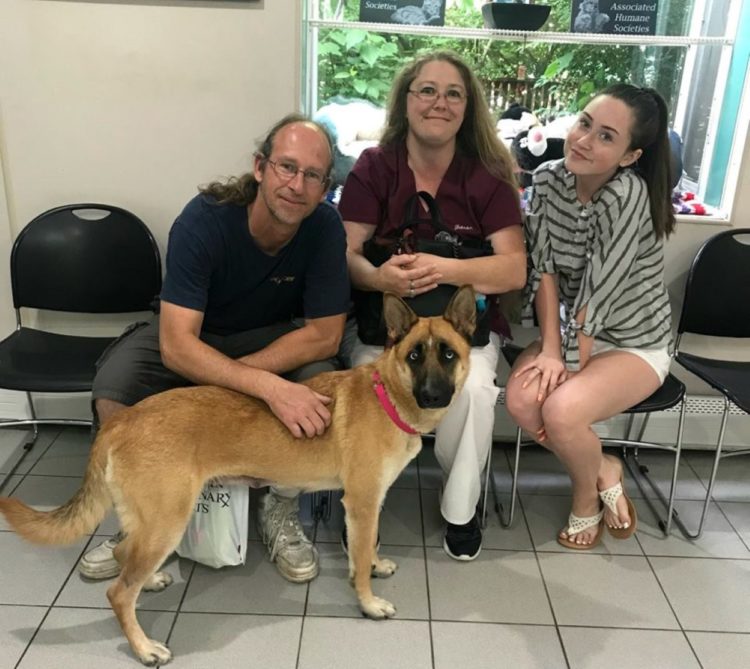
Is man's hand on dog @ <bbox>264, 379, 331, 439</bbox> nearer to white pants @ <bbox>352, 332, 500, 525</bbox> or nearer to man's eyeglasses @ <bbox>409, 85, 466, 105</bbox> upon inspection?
white pants @ <bbox>352, 332, 500, 525</bbox>

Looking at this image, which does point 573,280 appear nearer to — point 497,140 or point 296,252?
point 497,140

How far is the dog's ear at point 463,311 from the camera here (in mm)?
2033

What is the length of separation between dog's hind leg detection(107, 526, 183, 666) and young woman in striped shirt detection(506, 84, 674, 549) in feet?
4.34

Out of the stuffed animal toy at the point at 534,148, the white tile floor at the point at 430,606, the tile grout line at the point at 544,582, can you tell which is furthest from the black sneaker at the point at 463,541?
the stuffed animal toy at the point at 534,148

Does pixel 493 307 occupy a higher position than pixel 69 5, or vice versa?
pixel 69 5

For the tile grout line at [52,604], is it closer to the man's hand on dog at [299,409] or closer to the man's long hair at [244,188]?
the man's hand on dog at [299,409]

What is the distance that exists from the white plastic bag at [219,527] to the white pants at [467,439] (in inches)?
29.2

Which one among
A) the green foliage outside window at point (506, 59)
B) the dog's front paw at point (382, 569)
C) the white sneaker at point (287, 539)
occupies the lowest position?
the dog's front paw at point (382, 569)

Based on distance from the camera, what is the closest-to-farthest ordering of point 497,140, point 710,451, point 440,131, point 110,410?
point 110,410 → point 440,131 → point 497,140 → point 710,451

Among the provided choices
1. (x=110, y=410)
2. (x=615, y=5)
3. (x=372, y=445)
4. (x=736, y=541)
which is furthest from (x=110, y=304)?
(x=736, y=541)

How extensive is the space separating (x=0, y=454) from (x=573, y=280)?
2690 mm

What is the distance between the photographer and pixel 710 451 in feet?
10.9

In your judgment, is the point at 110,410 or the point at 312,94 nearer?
the point at 110,410

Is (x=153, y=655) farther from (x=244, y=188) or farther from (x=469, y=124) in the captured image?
(x=469, y=124)
